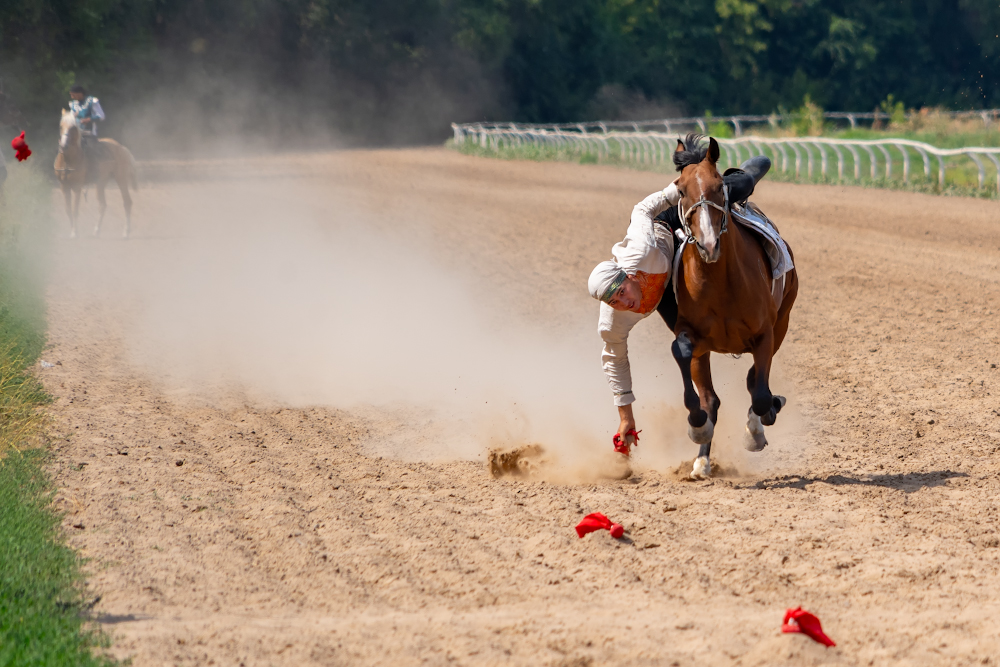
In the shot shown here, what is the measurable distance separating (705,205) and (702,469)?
172cm

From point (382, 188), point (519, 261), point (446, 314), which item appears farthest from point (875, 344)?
point (382, 188)

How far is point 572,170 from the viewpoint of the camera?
3131 cm

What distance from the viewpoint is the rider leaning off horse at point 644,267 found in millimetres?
6109

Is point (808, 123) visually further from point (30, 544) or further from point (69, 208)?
point (30, 544)

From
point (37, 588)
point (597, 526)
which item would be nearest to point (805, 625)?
point (597, 526)

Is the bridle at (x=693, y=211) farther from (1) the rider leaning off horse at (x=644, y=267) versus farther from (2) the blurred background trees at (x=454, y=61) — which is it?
(2) the blurred background trees at (x=454, y=61)

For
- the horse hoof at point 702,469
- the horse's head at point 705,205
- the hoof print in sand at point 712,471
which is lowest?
the hoof print in sand at point 712,471

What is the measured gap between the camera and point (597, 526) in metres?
5.15

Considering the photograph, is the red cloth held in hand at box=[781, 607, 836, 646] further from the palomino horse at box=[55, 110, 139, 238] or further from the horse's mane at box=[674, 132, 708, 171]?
the palomino horse at box=[55, 110, 139, 238]

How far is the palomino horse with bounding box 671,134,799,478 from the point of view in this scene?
5586 millimetres

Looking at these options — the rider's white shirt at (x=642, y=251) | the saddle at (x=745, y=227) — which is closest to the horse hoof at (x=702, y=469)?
the rider's white shirt at (x=642, y=251)

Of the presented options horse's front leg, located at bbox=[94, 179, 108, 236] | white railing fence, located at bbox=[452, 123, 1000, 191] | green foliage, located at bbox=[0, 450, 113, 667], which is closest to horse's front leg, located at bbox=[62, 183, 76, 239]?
Result: horse's front leg, located at bbox=[94, 179, 108, 236]

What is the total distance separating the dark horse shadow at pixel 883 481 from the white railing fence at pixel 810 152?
1375cm

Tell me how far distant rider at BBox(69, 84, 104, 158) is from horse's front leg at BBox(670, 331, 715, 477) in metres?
14.2
